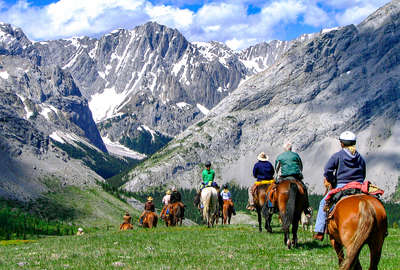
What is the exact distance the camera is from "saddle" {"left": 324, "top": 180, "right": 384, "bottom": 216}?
→ 15.0m

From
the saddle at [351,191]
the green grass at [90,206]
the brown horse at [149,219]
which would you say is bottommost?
the green grass at [90,206]

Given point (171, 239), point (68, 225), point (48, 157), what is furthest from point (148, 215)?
point (48, 157)

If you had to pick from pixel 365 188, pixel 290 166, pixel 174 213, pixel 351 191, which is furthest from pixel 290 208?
pixel 174 213

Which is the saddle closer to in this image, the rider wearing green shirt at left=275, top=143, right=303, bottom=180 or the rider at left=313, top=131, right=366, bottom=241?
the rider at left=313, top=131, right=366, bottom=241

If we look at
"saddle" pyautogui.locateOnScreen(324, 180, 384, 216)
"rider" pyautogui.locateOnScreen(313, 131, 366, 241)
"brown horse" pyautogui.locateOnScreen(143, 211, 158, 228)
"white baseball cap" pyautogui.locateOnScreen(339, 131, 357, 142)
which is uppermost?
"white baseball cap" pyautogui.locateOnScreen(339, 131, 357, 142)

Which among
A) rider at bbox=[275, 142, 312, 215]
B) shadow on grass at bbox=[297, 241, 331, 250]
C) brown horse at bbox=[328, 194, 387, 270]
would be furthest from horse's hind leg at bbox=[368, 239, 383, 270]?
rider at bbox=[275, 142, 312, 215]

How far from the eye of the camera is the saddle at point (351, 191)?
15.0m

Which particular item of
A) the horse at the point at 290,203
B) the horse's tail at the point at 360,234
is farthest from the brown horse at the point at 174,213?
the horse's tail at the point at 360,234

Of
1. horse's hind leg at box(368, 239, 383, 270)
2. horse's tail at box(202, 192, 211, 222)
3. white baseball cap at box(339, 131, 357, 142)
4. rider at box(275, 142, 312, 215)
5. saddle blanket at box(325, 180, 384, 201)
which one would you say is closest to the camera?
horse's hind leg at box(368, 239, 383, 270)

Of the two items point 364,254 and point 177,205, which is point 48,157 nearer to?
point 177,205

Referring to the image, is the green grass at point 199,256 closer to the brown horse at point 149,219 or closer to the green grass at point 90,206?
the brown horse at point 149,219

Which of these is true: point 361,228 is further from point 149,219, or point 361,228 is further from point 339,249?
point 149,219

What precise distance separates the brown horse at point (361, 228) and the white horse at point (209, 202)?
2514 cm

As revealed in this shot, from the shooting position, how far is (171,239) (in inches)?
1133
